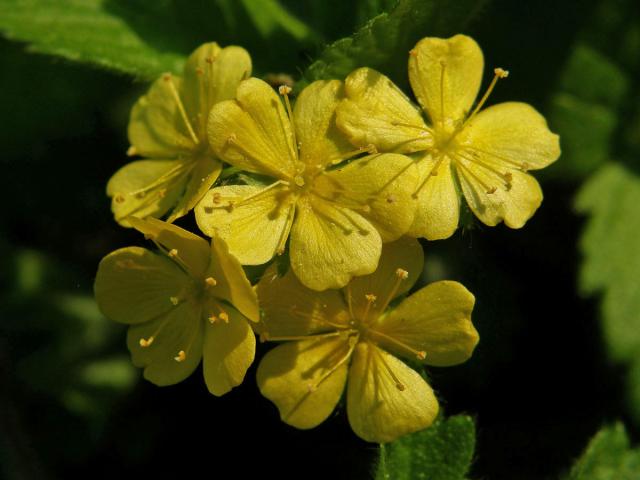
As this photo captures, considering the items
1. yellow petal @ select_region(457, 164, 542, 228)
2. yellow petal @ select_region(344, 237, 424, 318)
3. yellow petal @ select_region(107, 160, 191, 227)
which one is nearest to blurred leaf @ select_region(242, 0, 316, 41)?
yellow petal @ select_region(107, 160, 191, 227)

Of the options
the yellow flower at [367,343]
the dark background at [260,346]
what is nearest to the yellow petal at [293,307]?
the yellow flower at [367,343]

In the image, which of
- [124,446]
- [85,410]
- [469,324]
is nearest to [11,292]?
[85,410]

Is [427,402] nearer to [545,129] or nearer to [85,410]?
[545,129]

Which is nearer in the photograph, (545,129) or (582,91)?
(545,129)

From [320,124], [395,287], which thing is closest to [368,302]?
[395,287]

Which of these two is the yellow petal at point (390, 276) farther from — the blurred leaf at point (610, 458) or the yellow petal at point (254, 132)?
the blurred leaf at point (610, 458)

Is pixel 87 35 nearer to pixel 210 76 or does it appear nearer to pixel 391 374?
pixel 210 76
